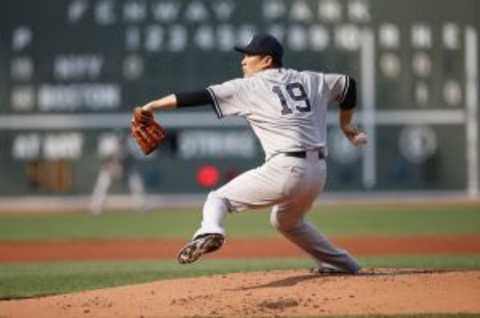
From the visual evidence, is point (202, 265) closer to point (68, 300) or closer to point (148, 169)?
point (68, 300)

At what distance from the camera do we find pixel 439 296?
198 inches

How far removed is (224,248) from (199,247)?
202 inches

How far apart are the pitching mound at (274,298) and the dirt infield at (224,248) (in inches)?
134

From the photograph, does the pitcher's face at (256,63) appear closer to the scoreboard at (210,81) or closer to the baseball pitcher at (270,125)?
the baseball pitcher at (270,125)

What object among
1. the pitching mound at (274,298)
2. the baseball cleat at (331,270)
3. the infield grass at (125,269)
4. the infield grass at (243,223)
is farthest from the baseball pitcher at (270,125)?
the infield grass at (243,223)

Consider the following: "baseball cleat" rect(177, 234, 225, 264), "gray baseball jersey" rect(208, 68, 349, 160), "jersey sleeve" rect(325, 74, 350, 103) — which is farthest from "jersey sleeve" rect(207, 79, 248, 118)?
"baseball cleat" rect(177, 234, 225, 264)

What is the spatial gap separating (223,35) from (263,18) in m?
0.65

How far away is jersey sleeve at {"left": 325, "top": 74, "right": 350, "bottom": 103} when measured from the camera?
5.36 m

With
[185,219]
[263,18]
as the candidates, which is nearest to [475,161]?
[263,18]

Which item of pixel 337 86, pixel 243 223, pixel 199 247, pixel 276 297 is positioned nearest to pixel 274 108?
pixel 337 86

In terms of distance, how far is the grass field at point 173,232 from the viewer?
279 inches

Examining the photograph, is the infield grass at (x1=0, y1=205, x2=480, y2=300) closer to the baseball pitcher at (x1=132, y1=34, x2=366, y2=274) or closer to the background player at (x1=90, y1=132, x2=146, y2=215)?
the background player at (x1=90, y1=132, x2=146, y2=215)

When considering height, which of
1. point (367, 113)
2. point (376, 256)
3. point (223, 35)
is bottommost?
point (376, 256)

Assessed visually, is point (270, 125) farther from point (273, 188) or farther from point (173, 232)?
point (173, 232)
